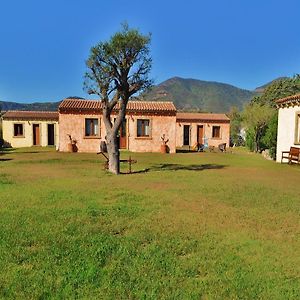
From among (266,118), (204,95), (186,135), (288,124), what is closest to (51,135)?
(186,135)

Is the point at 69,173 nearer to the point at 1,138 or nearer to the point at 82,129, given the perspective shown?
the point at 82,129

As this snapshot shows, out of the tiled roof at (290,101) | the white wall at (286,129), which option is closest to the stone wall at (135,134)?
the white wall at (286,129)

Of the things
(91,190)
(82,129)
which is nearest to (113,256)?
(91,190)

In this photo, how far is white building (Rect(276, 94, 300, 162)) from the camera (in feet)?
60.6

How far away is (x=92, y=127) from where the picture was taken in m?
27.3

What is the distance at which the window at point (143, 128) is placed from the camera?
2770 cm

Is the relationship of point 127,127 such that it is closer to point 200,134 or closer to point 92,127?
point 92,127

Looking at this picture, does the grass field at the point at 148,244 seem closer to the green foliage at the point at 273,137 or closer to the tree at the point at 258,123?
→ the green foliage at the point at 273,137

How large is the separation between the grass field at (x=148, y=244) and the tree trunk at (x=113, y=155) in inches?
180

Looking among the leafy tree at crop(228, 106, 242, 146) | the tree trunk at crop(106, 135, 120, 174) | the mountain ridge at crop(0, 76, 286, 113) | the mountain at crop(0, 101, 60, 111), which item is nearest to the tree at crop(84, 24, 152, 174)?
the tree trunk at crop(106, 135, 120, 174)

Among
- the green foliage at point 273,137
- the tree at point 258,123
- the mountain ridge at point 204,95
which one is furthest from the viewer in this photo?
the mountain ridge at point 204,95

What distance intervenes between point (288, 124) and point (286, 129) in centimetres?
41

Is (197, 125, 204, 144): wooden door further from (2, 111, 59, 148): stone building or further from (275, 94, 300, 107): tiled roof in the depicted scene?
(275, 94, 300, 107): tiled roof

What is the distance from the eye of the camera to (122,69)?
1466cm
